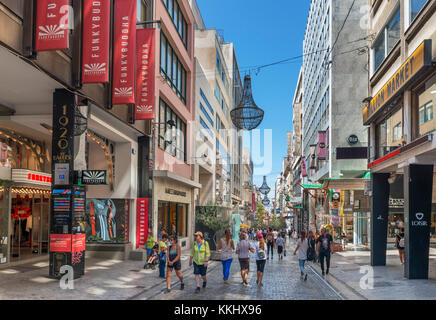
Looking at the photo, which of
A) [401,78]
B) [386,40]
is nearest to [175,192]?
[386,40]

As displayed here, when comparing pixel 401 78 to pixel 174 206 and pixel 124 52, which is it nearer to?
pixel 124 52

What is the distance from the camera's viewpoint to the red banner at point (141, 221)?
21.8 m

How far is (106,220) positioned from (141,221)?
1.69 m

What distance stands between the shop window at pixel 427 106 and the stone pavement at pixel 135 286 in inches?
237

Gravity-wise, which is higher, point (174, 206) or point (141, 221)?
point (174, 206)

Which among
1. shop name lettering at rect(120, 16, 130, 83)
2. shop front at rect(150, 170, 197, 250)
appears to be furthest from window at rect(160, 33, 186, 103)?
shop name lettering at rect(120, 16, 130, 83)

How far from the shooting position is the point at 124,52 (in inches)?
661

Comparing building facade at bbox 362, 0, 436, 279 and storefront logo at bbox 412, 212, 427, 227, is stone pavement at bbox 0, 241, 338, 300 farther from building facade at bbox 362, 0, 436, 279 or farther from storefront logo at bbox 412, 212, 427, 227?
building facade at bbox 362, 0, 436, 279

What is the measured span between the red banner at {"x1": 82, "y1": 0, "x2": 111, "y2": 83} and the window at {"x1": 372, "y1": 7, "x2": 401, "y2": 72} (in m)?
11.1

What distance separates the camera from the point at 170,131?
1079 inches

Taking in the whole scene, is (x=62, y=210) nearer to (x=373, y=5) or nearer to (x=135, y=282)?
(x=135, y=282)

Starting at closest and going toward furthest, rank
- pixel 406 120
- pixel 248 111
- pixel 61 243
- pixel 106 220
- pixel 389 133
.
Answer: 1. pixel 61 243
2. pixel 406 120
3. pixel 389 133
4. pixel 248 111
5. pixel 106 220
